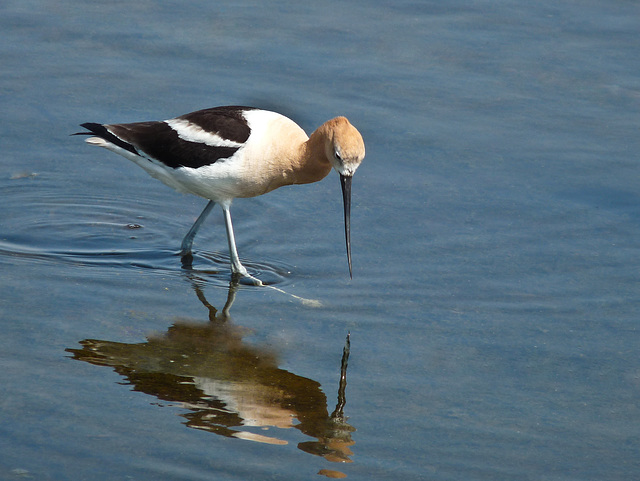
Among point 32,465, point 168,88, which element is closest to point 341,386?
point 32,465

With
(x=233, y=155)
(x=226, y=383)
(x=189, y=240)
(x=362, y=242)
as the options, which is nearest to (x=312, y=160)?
(x=233, y=155)

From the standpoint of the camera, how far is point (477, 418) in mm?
4965

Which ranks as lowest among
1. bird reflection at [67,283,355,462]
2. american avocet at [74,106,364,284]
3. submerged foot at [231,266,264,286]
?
bird reflection at [67,283,355,462]

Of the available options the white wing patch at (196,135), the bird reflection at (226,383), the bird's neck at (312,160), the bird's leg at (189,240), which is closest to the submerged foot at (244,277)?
the bird's leg at (189,240)

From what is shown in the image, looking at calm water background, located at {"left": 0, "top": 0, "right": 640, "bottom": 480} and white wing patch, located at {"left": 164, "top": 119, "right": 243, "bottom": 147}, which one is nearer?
calm water background, located at {"left": 0, "top": 0, "right": 640, "bottom": 480}

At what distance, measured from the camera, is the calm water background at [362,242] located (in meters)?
4.74

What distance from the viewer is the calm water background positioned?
187 inches

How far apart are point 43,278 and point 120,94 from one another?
309 cm

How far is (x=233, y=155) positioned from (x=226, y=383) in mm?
1873

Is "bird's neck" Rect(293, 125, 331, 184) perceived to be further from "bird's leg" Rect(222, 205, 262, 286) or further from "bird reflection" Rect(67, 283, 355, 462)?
"bird reflection" Rect(67, 283, 355, 462)

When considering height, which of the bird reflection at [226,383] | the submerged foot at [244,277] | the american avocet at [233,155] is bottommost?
the bird reflection at [226,383]

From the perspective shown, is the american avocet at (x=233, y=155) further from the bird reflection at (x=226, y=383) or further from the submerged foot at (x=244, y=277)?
the bird reflection at (x=226, y=383)

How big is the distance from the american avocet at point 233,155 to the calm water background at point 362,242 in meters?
0.46

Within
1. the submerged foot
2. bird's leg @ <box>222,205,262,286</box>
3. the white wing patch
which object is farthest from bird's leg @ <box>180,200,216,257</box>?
the white wing patch
